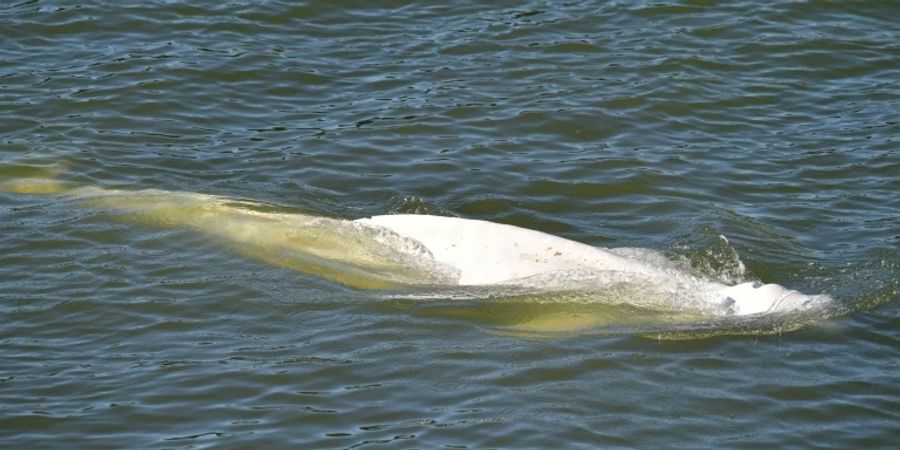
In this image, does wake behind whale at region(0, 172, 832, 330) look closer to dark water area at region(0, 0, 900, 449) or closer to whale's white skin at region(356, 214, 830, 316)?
whale's white skin at region(356, 214, 830, 316)

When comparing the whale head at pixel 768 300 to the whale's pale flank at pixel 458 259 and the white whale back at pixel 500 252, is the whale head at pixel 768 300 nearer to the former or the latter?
the whale's pale flank at pixel 458 259

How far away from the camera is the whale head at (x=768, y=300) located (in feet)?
27.7

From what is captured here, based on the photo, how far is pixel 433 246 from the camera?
921 centimetres

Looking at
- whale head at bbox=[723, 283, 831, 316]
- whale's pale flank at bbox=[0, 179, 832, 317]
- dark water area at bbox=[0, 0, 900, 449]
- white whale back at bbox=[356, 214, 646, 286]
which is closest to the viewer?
dark water area at bbox=[0, 0, 900, 449]

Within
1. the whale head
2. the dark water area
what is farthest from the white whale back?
the whale head

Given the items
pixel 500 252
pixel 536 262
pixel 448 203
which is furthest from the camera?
pixel 448 203

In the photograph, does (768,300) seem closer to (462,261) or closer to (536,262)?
(536,262)

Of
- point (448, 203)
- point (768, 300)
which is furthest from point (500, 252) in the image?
point (448, 203)

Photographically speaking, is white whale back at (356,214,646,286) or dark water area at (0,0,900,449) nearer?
dark water area at (0,0,900,449)

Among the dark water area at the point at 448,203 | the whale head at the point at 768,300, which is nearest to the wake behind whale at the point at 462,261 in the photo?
the whale head at the point at 768,300

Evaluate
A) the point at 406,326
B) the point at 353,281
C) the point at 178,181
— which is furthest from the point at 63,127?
the point at 406,326

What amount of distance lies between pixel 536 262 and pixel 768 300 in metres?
1.51

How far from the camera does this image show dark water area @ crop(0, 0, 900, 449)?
731cm

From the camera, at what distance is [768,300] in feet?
27.8
